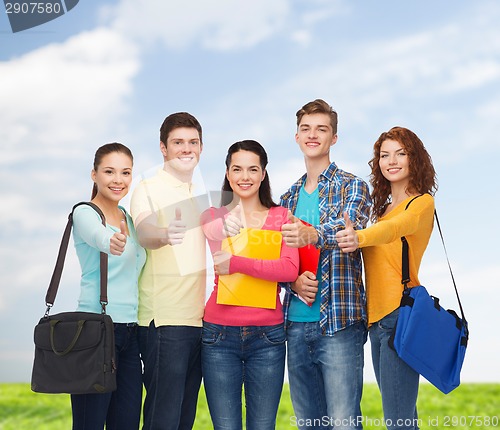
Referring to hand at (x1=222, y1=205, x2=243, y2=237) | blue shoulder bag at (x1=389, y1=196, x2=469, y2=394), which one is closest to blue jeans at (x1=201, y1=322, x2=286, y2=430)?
hand at (x1=222, y1=205, x2=243, y2=237)

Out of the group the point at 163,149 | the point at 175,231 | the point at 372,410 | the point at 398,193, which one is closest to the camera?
the point at 175,231

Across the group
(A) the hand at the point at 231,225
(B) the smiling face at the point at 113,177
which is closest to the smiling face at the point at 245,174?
(A) the hand at the point at 231,225

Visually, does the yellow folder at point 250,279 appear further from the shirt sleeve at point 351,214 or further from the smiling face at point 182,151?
the smiling face at point 182,151

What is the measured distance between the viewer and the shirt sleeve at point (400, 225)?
2938 millimetres

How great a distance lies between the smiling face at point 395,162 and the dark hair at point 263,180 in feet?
1.93

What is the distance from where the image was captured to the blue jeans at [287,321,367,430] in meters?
3.03

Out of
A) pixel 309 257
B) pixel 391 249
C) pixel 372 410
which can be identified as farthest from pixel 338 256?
pixel 372 410

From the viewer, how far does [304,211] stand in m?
3.28

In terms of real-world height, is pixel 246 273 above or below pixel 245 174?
below

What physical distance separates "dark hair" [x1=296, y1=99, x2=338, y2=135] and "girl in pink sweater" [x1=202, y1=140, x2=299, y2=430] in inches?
19.7

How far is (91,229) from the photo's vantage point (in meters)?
2.94

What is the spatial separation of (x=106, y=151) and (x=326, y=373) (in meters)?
1.49

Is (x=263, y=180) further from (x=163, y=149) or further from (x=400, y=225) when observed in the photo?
(x=400, y=225)

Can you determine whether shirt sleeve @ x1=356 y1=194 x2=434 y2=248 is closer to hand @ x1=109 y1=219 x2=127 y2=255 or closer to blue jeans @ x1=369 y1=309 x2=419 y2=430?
blue jeans @ x1=369 y1=309 x2=419 y2=430
